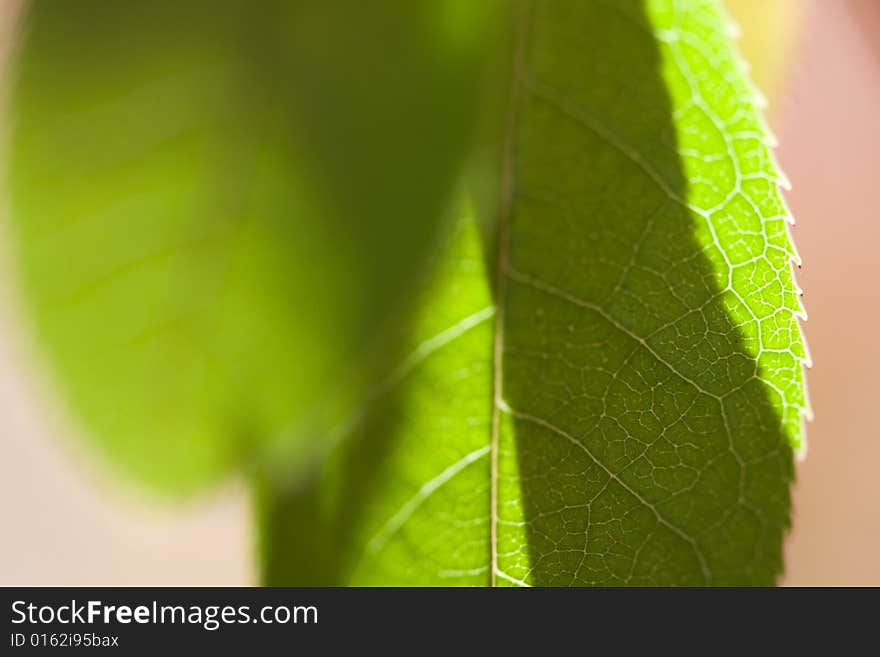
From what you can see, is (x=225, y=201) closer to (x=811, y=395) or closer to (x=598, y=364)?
(x=598, y=364)

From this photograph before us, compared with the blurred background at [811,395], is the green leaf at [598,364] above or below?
below

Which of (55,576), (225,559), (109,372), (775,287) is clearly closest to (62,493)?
(55,576)

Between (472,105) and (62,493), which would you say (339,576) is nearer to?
(472,105)

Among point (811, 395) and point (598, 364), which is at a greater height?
point (811, 395)

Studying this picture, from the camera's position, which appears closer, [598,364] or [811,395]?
[598,364]

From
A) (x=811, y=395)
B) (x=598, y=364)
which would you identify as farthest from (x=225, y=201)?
(x=811, y=395)
